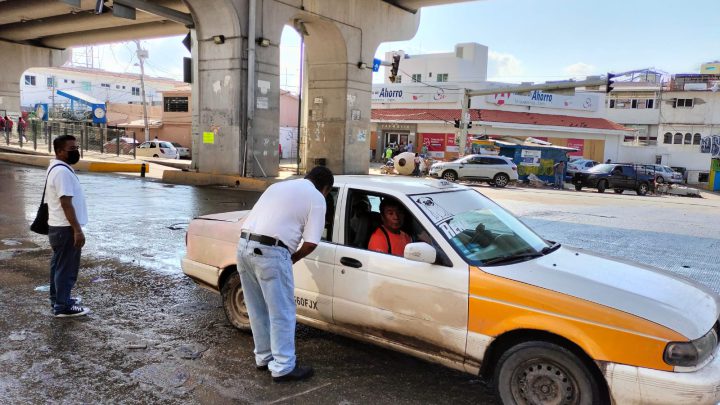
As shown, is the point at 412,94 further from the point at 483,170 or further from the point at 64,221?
the point at 64,221

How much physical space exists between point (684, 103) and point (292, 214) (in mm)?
61465

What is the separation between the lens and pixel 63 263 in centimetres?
505

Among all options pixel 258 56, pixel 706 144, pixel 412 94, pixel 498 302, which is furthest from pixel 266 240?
pixel 706 144

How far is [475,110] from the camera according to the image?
42.9 m

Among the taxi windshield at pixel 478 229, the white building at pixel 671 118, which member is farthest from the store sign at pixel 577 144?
the taxi windshield at pixel 478 229

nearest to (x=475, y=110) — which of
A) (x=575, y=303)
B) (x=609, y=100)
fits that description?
(x=609, y=100)

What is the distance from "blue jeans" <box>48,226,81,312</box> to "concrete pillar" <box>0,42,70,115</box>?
110ft

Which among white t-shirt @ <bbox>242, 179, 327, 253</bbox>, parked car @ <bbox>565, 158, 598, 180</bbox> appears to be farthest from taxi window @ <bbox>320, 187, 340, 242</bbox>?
parked car @ <bbox>565, 158, 598, 180</bbox>

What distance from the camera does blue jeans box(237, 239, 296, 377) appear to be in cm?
375

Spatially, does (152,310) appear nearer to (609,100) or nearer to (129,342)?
(129,342)

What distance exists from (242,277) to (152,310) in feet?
6.50

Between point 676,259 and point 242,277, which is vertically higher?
point 242,277

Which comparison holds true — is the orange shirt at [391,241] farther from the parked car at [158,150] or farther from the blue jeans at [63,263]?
the parked car at [158,150]

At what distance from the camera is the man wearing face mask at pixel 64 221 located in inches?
193
